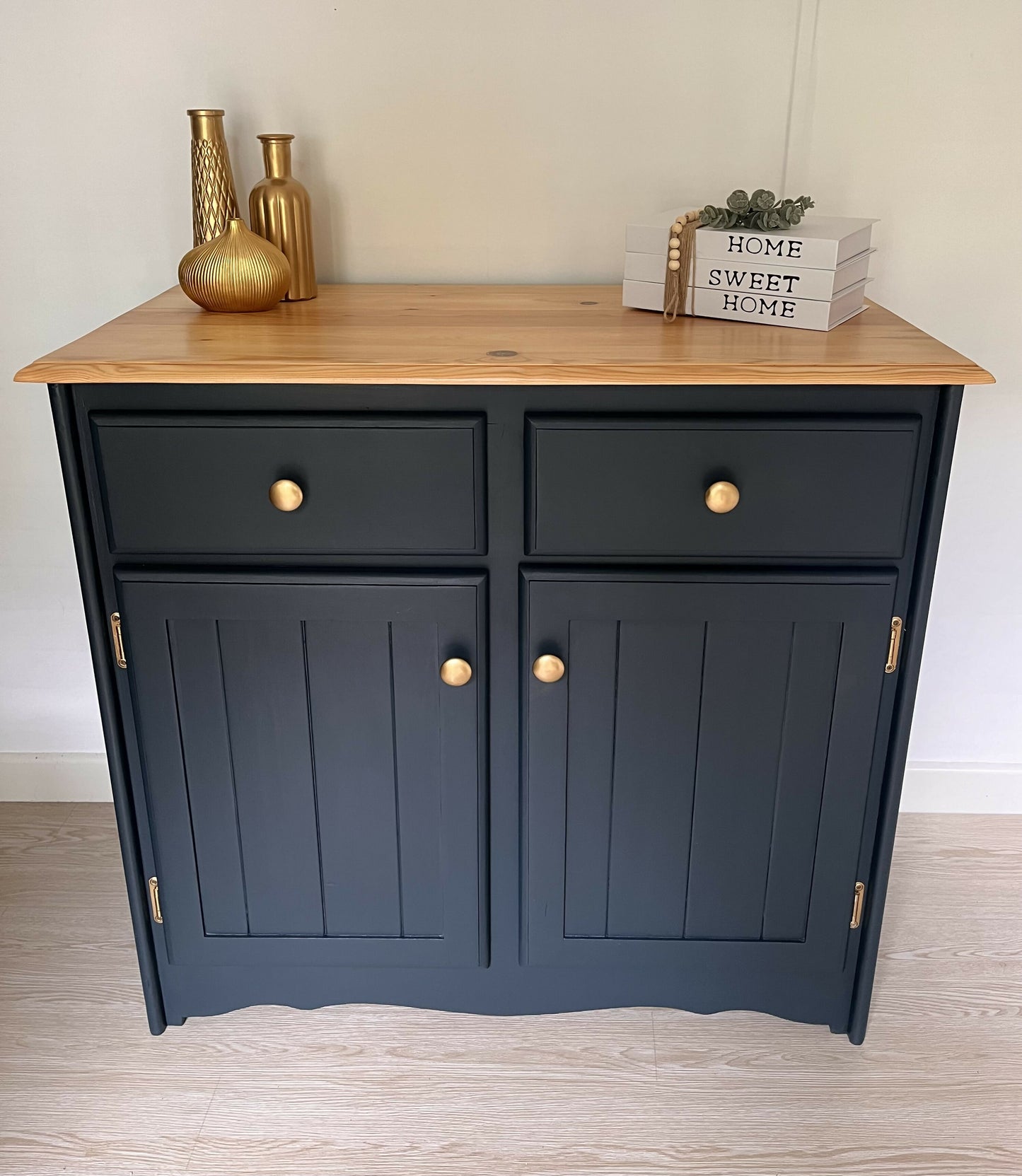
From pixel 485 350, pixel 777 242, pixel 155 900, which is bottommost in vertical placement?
pixel 155 900

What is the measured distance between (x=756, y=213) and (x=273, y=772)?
0.90 m

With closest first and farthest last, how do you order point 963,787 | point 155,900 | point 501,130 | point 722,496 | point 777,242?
point 722,496 < point 777,242 < point 155,900 < point 501,130 < point 963,787

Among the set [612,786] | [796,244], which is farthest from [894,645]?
[796,244]

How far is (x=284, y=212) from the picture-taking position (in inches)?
54.7

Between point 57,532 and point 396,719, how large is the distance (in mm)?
865

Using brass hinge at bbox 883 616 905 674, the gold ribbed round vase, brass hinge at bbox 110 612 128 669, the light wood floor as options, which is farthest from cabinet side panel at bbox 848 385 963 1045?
brass hinge at bbox 110 612 128 669

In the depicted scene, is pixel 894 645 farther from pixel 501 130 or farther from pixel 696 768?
pixel 501 130

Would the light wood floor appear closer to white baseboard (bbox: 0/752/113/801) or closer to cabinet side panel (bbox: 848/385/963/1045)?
cabinet side panel (bbox: 848/385/963/1045)

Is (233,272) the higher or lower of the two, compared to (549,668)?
higher

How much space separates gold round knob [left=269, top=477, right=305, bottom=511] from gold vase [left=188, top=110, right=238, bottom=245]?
1.43ft

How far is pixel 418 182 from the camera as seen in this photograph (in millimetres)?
1541

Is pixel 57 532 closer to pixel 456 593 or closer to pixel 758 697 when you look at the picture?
pixel 456 593

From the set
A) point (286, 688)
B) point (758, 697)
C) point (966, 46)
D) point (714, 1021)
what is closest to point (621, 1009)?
point (714, 1021)

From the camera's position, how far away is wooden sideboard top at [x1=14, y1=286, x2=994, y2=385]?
1.07 m
